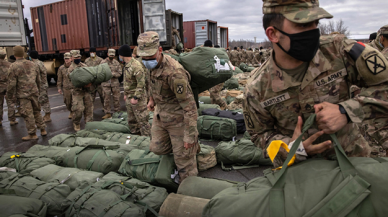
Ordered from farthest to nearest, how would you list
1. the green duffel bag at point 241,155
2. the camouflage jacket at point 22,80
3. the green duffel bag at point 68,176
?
the camouflage jacket at point 22,80, the green duffel bag at point 241,155, the green duffel bag at point 68,176

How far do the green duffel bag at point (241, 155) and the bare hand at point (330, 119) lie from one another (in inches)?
95.9

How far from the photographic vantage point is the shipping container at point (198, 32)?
19156mm

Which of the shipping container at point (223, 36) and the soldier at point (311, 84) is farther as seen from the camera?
the shipping container at point (223, 36)

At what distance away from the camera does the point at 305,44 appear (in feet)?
4.96

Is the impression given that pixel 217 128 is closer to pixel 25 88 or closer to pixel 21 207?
pixel 21 207

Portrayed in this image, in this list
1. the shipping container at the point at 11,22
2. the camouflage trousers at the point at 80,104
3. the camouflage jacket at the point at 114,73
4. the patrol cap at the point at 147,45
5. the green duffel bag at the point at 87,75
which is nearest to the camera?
the patrol cap at the point at 147,45

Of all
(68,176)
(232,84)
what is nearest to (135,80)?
(68,176)

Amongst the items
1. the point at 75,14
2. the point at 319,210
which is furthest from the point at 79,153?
the point at 75,14

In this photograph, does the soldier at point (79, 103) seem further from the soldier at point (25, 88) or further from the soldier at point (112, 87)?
the soldier at point (112, 87)

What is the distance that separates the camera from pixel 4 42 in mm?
6324

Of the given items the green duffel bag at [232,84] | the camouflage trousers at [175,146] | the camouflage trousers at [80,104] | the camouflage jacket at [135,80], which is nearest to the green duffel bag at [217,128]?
the camouflage jacket at [135,80]

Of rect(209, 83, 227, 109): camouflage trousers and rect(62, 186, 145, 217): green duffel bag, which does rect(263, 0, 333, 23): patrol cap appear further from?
rect(209, 83, 227, 109): camouflage trousers

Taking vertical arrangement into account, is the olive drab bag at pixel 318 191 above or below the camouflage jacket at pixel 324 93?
below

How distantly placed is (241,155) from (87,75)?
14.0 ft
